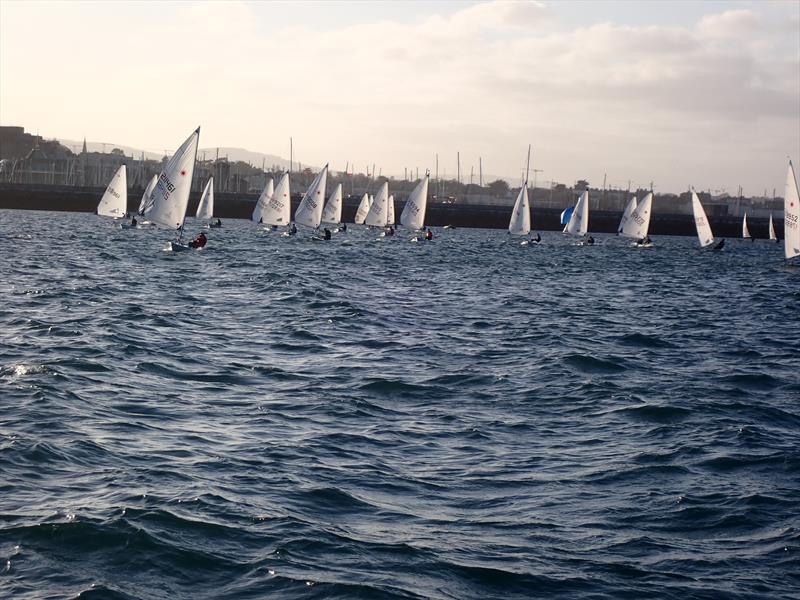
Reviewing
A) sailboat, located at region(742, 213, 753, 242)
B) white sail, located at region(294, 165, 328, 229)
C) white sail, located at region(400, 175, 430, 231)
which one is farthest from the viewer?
sailboat, located at region(742, 213, 753, 242)

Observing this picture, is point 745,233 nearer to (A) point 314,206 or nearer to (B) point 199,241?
(A) point 314,206

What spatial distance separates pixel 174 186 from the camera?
49000mm

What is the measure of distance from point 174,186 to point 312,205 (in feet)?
98.9

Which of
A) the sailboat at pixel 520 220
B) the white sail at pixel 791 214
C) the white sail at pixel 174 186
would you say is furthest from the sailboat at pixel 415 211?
the white sail at pixel 174 186

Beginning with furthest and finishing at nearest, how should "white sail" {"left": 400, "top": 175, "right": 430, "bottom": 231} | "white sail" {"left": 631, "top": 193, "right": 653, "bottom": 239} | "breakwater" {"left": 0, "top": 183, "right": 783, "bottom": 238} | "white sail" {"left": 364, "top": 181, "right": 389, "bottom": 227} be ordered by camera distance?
"breakwater" {"left": 0, "top": 183, "right": 783, "bottom": 238} → "white sail" {"left": 364, "top": 181, "right": 389, "bottom": 227} → "white sail" {"left": 631, "top": 193, "right": 653, "bottom": 239} → "white sail" {"left": 400, "top": 175, "right": 430, "bottom": 231}

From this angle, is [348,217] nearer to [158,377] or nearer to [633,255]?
[633,255]

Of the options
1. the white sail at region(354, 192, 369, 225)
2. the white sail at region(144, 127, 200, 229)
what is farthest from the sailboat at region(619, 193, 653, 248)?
the white sail at region(144, 127, 200, 229)

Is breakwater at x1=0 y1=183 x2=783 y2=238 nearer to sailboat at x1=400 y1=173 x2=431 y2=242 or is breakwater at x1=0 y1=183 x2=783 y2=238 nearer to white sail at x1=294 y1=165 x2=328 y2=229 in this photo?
sailboat at x1=400 y1=173 x2=431 y2=242

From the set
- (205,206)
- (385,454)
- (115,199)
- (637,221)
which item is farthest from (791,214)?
(205,206)

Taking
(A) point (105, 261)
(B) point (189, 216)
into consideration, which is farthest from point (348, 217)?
(A) point (105, 261)

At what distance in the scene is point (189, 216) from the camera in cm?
13588

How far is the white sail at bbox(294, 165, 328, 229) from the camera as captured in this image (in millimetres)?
76625

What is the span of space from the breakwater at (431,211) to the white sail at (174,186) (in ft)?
277

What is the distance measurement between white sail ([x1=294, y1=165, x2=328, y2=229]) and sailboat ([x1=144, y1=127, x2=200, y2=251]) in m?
26.4
